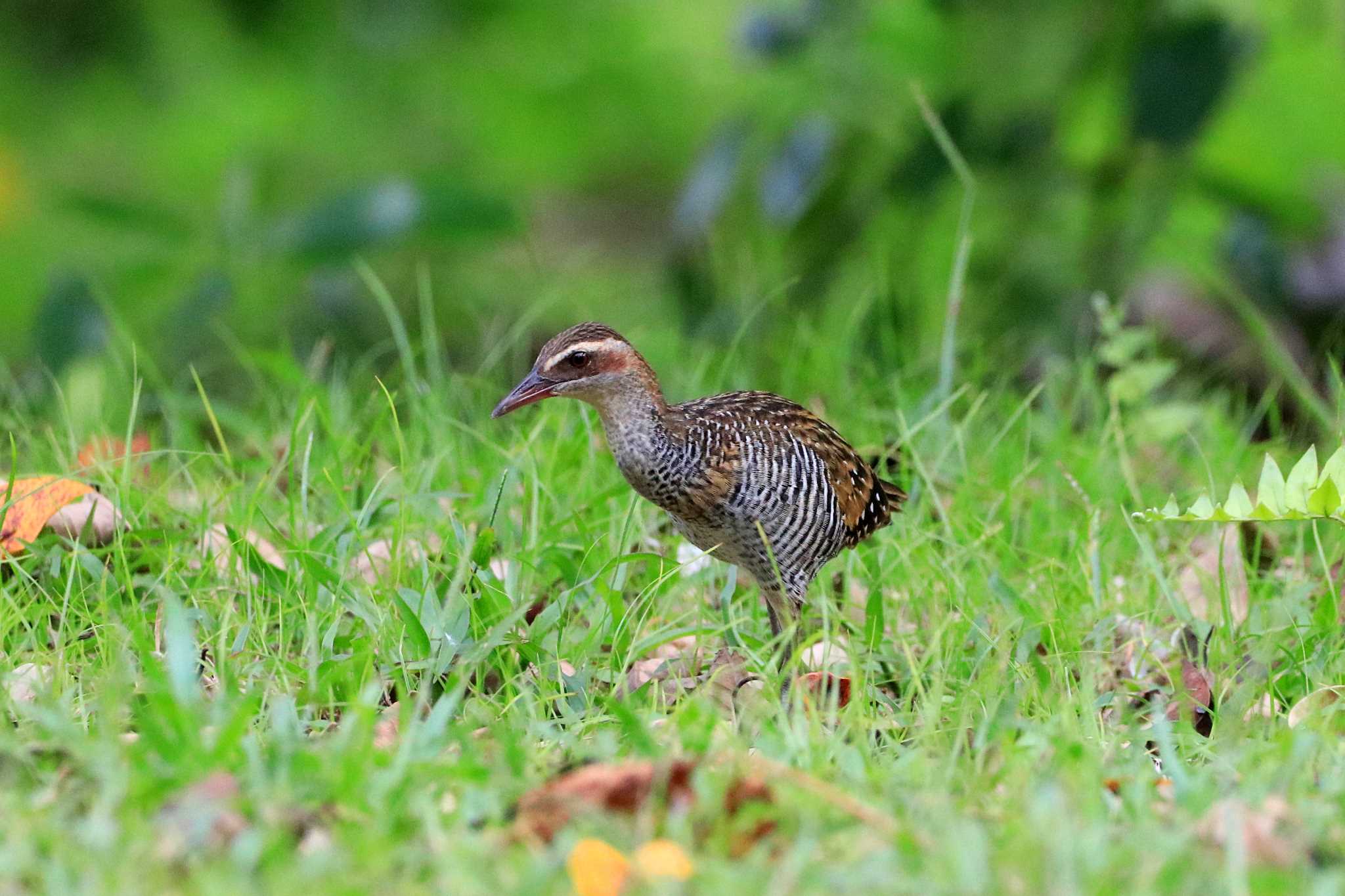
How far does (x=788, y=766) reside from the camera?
290 centimetres

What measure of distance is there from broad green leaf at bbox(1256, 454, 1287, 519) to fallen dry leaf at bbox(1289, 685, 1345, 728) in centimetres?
38

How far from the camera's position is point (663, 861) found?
241cm

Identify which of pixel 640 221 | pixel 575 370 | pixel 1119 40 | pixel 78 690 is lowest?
pixel 640 221

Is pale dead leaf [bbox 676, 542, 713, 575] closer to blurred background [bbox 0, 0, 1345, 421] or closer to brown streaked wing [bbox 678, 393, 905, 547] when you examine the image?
brown streaked wing [bbox 678, 393, 905, 547]

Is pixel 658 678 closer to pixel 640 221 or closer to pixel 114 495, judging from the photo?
pixel 114 495

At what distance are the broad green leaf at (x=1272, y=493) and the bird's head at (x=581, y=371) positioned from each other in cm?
140

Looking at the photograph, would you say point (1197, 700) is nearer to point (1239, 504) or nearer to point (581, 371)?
point (1239, 504)

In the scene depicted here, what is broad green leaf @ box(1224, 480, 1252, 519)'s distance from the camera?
361cm

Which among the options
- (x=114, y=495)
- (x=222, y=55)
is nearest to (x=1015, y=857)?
(x=114, y=495)

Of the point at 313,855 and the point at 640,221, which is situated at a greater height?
the point at 313,855

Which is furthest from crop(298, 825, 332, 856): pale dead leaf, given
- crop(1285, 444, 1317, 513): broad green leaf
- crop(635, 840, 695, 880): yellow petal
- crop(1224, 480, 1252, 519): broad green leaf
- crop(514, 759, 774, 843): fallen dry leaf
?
crop(1285, 444, 1317, 513): broad green leaf

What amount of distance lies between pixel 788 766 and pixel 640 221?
1003cm

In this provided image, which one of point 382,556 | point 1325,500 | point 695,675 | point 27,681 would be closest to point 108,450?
point 382,556

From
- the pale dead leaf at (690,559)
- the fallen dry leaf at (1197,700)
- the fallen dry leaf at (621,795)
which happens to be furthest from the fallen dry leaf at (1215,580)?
the fallen dry leaf at (621,795)
